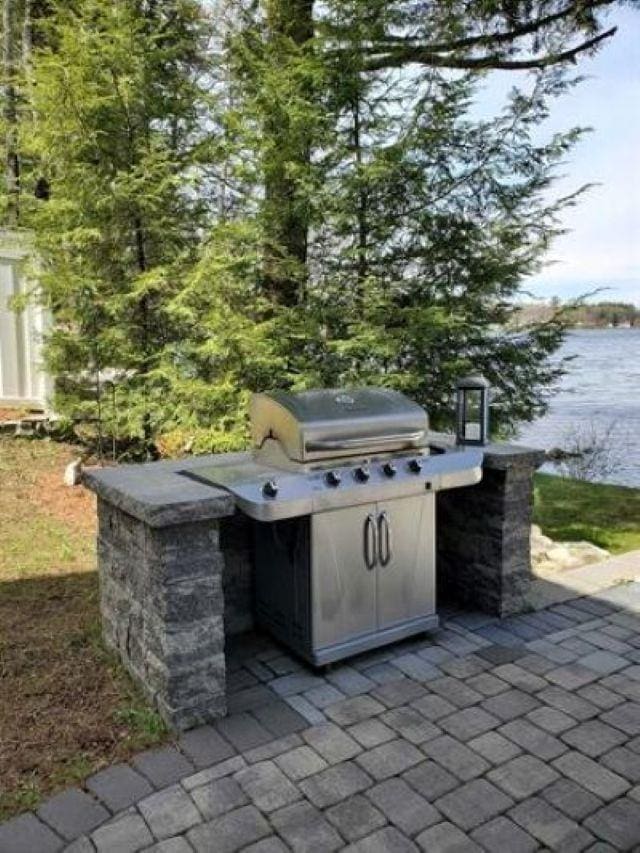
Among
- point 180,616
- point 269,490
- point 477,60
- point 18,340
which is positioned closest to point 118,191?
point 18,340

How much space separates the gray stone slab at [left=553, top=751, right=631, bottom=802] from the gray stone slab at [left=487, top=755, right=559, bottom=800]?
0.06 m

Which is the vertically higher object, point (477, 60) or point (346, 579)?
point (477, 60)

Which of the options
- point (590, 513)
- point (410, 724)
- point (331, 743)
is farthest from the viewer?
point (590, 513)

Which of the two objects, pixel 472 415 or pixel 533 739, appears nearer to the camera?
pixel 533 739

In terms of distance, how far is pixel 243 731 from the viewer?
2.42 meters

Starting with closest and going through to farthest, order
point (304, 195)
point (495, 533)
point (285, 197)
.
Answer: point (495, 533), point (304, 195), point (285, 197)

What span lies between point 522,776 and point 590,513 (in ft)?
13.3

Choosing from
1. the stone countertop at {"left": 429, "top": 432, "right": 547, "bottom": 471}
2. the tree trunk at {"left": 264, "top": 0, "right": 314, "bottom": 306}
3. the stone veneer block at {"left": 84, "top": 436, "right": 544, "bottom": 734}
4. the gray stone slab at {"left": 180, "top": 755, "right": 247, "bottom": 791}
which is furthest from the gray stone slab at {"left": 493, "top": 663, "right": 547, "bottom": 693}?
the tree trunk at {"left": 264, "top": 0, "right": 314, "bottom": 306}

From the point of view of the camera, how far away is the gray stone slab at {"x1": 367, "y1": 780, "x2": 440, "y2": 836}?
1.94 metres

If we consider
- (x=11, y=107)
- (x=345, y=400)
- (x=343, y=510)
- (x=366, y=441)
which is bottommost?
(x=343, y=510)

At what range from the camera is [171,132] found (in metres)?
5.79

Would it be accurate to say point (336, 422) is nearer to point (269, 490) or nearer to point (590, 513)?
point (269, 490)

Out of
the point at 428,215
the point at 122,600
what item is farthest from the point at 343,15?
the point at 122,600

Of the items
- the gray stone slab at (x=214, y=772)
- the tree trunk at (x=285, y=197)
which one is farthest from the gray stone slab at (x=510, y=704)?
the tree trunk at (x=285, y=197)
